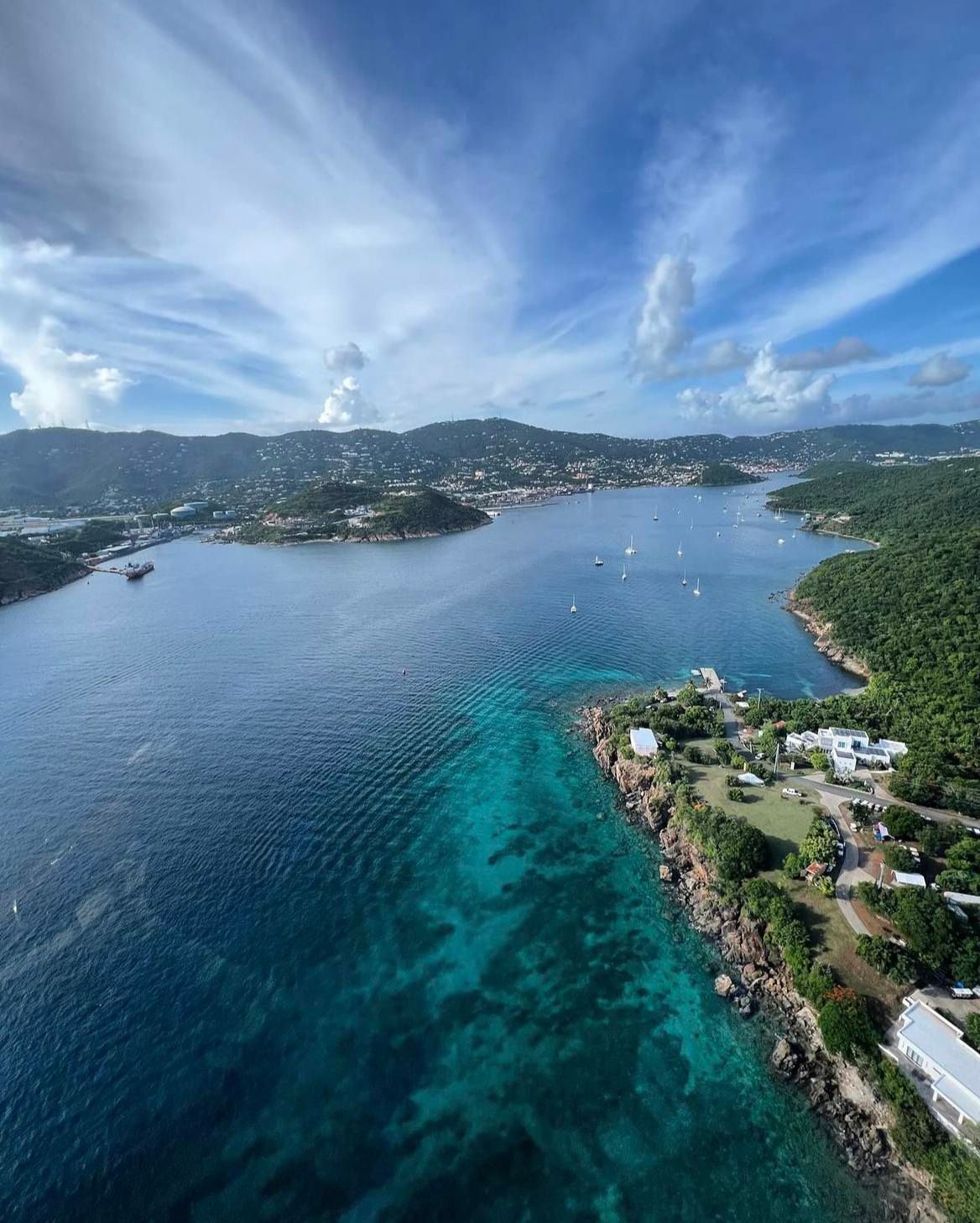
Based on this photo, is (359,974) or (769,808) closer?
(359,974)

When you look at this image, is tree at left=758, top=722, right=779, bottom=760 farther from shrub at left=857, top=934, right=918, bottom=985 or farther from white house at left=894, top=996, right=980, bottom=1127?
white house at left=894, top=996, right=980, bottom=1127

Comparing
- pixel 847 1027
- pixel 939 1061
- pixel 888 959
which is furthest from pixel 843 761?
pixel 939 1061

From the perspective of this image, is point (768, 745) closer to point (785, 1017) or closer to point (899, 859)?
point (899, 859)

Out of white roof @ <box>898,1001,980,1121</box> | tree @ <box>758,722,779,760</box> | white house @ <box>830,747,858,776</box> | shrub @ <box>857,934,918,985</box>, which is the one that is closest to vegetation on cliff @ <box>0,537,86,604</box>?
tree @ <box>758,722,779,760</box>

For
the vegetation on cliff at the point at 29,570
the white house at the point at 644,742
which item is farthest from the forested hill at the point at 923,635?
the vegetation on cliff at the point at 29,570

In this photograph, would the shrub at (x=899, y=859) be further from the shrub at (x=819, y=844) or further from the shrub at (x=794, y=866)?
A: the shrub at (x=794, y=866)

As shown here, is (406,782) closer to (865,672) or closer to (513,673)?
(513,673)
